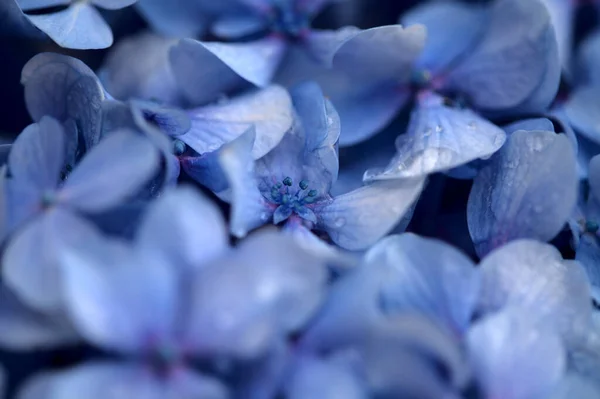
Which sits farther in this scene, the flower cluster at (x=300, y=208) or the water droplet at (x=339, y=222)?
the water droplet at (x=339, y=222)

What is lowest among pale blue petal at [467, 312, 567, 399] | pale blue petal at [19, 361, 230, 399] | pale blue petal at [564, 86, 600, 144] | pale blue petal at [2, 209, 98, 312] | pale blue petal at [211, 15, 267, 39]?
pale blue petal at [564, 86, 600, 144]

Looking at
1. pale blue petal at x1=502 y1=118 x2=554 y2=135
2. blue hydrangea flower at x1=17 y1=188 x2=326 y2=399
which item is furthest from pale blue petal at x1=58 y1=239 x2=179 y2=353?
pale blue petal at x1=502 y1=118 x2=554 y2=135

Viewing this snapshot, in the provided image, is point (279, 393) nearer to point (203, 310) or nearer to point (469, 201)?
point (203, 310)

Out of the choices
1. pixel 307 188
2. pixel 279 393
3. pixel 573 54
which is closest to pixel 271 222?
pixel 307 188

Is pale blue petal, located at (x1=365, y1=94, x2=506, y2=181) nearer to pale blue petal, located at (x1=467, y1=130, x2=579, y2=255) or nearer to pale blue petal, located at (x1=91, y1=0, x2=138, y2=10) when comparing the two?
pale blue petal, located at (x1=467, y1=130, x2=579, y2=255)

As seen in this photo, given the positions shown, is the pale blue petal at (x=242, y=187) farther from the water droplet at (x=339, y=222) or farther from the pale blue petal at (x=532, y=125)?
the pale blue petal at (x=532, y=125)

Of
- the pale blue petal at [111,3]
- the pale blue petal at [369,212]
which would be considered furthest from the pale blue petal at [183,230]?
the pale blue petal at [111,3]

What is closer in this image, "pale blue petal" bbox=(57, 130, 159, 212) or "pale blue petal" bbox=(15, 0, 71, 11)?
"pale blue petal" bbox=(57, 130, 159, 212)
